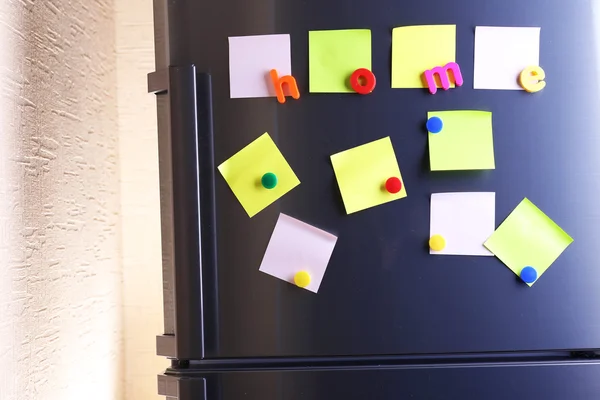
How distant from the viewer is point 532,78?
806mm

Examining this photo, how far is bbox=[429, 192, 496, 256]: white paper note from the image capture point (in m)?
0.81

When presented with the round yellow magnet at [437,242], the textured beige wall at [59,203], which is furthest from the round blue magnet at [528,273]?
the textured beige wall at [59,203]

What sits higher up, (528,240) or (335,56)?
(335,56)

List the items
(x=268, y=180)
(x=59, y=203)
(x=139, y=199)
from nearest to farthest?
(x=268, y=180) < (x=59, y=203) < (x=139, y=199)

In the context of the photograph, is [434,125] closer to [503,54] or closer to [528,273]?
[503,54]

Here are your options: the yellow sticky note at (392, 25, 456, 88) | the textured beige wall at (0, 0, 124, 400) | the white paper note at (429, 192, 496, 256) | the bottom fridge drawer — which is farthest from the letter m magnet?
the textured beige wall at (0, 0, 124, 400)

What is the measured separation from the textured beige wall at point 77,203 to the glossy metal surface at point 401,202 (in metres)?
0.36

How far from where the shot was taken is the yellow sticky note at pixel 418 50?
80 cm

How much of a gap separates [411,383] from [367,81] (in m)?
0.45

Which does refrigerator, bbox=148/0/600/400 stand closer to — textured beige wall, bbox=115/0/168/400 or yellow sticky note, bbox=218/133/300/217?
yellow sticky note, bbox=218/133/300/217

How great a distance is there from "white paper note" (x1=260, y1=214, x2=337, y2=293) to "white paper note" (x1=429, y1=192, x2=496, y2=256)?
16cm

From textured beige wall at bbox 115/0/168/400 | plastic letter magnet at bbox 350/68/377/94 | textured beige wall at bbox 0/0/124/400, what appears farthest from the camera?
textured beige wall at bbox 115/0/168/400

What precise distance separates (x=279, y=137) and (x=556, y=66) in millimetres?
427

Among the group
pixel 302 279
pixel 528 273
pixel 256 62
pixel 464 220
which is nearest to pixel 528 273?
pixel 528 273
